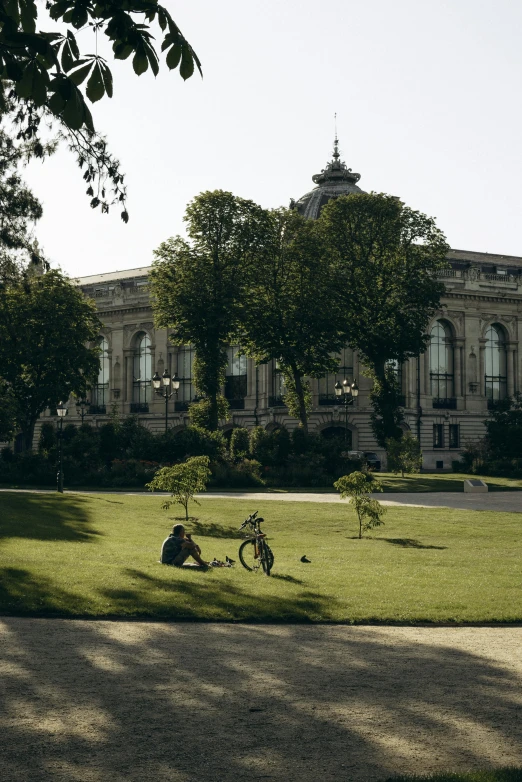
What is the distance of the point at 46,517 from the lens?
29641 mm

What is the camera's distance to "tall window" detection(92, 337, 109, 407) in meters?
93.2

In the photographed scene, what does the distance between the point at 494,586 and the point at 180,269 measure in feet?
139

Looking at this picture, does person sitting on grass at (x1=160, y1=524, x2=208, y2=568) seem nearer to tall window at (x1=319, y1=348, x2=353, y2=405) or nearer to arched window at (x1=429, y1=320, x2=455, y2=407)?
tall window at (x1=319, y1=348, x2=353, y2=405)

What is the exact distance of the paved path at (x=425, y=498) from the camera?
119 ft

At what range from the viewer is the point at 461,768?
23.5ft

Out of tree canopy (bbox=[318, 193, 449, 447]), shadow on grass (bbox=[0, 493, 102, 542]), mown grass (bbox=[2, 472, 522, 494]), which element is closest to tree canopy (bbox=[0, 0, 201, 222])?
shadow on grass (bbox=[0, 493, 102, 542])

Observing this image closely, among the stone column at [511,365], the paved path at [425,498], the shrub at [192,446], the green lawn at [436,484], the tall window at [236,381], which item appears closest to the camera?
the paved path at [425,498]

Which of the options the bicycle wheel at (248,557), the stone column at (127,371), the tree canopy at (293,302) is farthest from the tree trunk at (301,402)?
the stone column at (127,371)

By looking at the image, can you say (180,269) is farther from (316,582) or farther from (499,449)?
(316,582)

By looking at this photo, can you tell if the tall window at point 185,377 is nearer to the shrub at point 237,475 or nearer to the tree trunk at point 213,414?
the tree trunk at point 213,414

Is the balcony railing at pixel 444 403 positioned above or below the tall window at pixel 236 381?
below

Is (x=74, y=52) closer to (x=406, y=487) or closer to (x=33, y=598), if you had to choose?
(x=33, y=598)

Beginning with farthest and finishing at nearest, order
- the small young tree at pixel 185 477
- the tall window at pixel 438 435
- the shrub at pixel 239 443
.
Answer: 1. the tall window at pixel 438 435
2. the shrub at pixel 239 443
3. the small young tree at pixel 185 477

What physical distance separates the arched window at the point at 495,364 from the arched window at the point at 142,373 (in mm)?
31790
